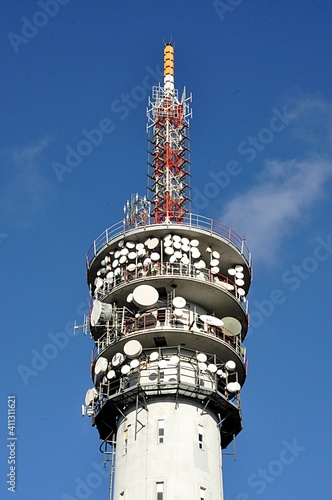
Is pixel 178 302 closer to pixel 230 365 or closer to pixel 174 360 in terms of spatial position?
pixel 174 360

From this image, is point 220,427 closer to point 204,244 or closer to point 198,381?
point 198,381

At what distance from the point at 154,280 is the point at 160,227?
3.36 metres

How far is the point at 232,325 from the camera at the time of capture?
49.6 metres

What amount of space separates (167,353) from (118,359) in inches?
102

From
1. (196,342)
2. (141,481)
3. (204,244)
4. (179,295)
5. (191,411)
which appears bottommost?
(141,481)

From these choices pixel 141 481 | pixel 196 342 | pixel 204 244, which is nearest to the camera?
pixel 141 481

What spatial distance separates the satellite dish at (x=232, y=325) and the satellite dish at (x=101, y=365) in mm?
6881

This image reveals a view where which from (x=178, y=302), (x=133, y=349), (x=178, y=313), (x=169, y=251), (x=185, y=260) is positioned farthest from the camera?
(x=169, y=251)

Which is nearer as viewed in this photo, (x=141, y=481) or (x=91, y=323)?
(x=141, y=481)

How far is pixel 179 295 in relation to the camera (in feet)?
163

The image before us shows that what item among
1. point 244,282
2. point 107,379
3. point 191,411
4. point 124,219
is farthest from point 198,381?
point 124,219

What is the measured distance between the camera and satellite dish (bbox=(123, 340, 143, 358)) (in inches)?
1822

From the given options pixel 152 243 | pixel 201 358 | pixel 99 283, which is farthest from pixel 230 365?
pixel 99 283

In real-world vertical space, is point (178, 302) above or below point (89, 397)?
above
